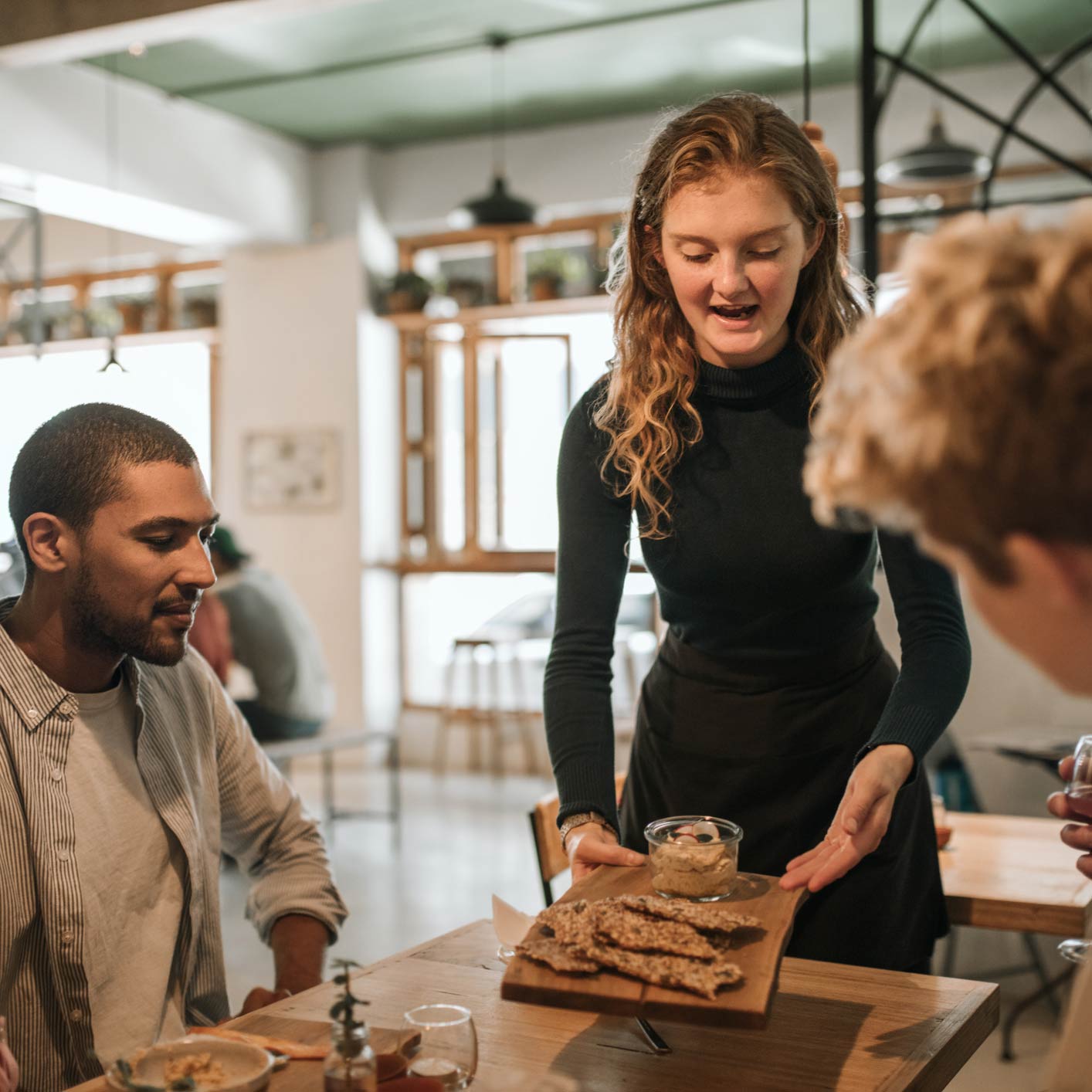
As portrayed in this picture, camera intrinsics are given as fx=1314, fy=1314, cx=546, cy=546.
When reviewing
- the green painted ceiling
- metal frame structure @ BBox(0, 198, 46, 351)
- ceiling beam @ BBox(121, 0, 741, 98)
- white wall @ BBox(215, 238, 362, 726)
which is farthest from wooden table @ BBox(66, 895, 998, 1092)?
white wall @ BBox(215, 238, 362, 726)

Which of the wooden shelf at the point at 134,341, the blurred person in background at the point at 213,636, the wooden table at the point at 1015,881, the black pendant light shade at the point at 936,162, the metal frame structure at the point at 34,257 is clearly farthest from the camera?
the wooden shelf at the point at 134,341

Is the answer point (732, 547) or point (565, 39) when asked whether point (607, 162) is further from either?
point (732, 547)

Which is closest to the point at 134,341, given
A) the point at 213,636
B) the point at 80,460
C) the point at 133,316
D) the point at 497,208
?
the point at 133,316

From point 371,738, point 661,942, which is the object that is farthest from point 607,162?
point 661,942

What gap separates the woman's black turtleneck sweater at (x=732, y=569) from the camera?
61.5 inches

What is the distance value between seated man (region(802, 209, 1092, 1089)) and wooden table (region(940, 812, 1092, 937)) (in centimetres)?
135

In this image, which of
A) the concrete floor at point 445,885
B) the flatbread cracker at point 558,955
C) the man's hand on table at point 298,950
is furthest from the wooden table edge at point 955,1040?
the concrete floor at point 445,885

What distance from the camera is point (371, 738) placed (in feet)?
20.3

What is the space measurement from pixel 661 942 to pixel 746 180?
840 mm

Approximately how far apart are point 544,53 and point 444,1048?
6515mm

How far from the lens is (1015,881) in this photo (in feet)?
7.51

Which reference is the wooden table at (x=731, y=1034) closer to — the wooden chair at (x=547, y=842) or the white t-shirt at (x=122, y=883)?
the white t-shirt at (x=122, y=883)

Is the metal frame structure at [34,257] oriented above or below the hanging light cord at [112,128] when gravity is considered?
below

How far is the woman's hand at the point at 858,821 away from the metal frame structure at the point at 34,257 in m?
5.18
